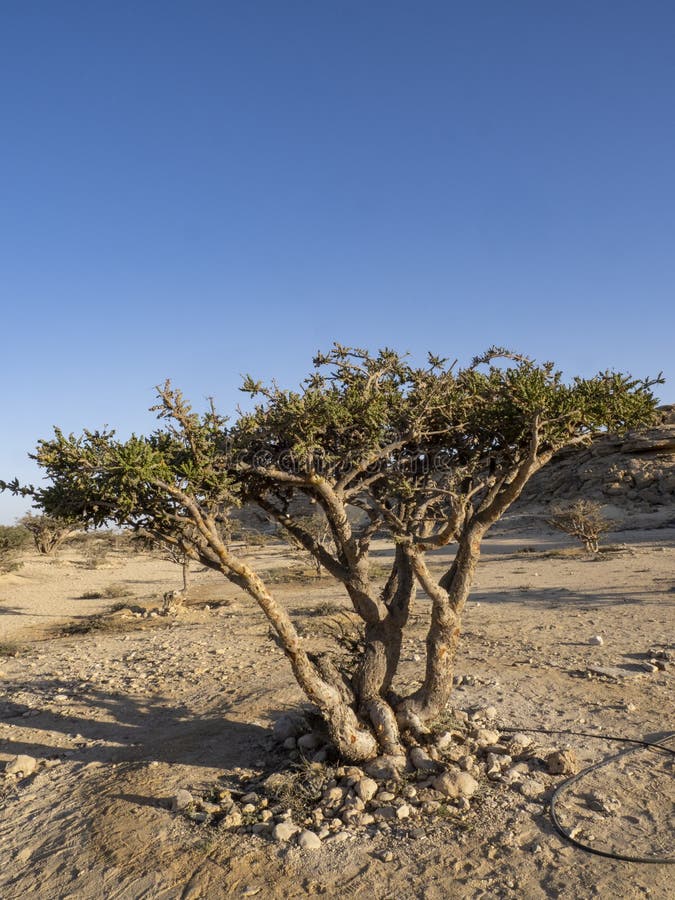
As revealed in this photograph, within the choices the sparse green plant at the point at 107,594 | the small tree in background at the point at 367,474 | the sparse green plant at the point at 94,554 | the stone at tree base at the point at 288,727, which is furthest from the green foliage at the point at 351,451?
the sparse green plant at the point at 94,554

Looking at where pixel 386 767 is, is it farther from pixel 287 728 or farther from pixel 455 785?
pixel 287 728

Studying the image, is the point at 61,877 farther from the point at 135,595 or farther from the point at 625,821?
the point at 135,595

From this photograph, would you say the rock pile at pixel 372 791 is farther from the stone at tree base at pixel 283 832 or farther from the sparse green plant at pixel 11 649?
the sparse green plant at pixel 11 649

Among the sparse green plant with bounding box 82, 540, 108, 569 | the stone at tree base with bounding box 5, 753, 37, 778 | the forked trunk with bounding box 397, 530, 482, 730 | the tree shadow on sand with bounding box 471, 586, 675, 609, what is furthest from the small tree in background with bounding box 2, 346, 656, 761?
the sparse green plant with bounding box 82, 540, 108, 569

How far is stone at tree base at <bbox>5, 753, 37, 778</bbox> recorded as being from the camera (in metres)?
7.60

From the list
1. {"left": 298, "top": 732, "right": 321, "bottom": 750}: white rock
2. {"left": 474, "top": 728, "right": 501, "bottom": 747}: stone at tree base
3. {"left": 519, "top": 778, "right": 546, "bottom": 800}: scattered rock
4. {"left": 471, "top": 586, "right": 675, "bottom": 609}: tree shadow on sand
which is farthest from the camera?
{"left": 471, "top": 586, "right": 675, "bottom": 609}: tree shadow on sand

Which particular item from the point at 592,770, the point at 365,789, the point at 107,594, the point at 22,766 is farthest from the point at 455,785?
the point at 107,594

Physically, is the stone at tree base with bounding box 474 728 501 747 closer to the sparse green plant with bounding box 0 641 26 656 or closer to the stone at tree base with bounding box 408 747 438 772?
the stone at tree base with bounding box 408 747 438 772

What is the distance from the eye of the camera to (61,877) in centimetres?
534

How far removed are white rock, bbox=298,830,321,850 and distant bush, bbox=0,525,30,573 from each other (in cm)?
2511

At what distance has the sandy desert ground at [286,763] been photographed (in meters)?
4.91

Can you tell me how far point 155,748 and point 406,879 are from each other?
4.10m

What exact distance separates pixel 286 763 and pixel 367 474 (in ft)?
11.0

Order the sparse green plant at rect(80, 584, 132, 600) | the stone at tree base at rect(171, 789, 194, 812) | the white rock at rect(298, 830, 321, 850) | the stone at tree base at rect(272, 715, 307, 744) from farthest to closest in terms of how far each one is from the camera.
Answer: the sparse green plant at rect(80, 584, 132, 600) → the stone at tree base at rect(272, 715, 307, 744) → the stone at tree base at rect(171, 789, 194, 812) → the white rock at rect(298, 830, 321, 850)
